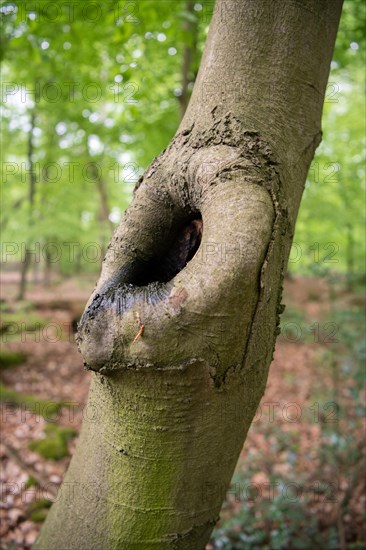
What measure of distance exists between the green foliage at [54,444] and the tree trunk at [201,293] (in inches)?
108

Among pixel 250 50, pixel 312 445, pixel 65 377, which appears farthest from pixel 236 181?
pixel 65 377

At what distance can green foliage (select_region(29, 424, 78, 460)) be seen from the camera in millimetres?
3867

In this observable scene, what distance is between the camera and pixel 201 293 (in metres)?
0.93

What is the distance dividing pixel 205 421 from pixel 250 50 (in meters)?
1.04

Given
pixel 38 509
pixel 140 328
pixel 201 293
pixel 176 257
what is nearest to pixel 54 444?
pixel 38 509

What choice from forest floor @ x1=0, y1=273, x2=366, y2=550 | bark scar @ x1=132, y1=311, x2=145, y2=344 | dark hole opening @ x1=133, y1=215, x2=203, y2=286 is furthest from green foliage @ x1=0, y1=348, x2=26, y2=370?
bark scar @ x1=132, y1=311, x2=145, y2=344

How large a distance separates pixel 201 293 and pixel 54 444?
3674mm

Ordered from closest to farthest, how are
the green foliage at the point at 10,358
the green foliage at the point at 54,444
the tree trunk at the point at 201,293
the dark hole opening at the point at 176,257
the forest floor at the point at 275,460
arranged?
the tree trunk at the point at 201,293, the dark hole opening at the point at 176,257, the forest floor at the point at 275,460, the green foliage at the point at 54,444, the green foliage at the point at 10,358

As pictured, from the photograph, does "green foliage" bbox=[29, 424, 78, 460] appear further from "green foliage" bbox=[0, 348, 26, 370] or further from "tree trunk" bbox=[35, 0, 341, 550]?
"green foliage" bbox=[0, 348, 26, 370]

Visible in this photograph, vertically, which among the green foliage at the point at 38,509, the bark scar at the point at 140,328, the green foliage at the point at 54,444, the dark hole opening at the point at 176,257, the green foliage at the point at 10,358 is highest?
the dark hole opening at the point at 176,257

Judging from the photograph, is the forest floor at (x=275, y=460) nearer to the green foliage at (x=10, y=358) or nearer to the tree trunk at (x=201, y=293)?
the green foliage at (x=10, y=358)

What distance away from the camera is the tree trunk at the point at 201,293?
965 mm

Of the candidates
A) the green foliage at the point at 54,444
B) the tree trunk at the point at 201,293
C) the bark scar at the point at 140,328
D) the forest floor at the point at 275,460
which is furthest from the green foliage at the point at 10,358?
the bark scar at the point at 140,328

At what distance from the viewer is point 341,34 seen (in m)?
4.26
